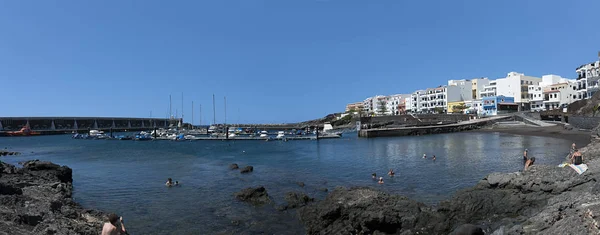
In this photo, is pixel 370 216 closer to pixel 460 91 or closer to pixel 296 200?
pixel 296 200

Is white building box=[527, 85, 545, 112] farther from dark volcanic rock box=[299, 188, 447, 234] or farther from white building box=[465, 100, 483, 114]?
dark volcanic rock box=[299, 188, 447, 234]

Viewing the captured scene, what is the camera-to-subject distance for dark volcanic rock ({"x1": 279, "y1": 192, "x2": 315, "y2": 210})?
60.6 feet

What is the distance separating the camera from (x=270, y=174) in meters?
30.8

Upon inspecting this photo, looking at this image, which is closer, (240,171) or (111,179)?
(111,179)

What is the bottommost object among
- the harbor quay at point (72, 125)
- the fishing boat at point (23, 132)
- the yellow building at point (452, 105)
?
the fishing boat at point (23, 132)

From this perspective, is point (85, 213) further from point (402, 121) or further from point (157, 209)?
point (402, 121)

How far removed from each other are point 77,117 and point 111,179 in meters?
147

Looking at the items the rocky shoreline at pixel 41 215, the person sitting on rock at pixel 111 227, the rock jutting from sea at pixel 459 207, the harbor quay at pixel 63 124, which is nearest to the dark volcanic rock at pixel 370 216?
the rock jutting from sea at pixel 459 207

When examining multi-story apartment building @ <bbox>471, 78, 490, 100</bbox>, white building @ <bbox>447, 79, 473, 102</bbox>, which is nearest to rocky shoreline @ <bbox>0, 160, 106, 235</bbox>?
white building @ <bbox>447, 79, 473, 102</bbox>

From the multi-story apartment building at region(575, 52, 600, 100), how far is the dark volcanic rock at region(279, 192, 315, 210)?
81.6 m

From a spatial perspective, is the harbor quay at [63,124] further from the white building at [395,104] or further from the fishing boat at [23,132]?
the white building at [395,104]

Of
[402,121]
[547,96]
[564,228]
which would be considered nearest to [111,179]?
[564,228]

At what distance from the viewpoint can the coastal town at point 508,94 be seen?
82.5 metres

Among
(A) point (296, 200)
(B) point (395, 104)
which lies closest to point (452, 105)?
(B) point (395, 104)
